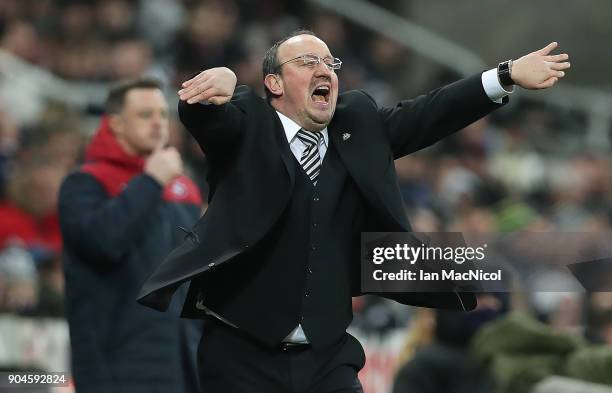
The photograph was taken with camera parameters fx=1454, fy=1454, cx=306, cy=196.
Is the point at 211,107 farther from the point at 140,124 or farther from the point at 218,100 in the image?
the point at 140,124

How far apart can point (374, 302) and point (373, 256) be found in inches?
221

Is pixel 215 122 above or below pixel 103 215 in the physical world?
below

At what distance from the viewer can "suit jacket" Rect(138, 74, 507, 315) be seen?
580 cm

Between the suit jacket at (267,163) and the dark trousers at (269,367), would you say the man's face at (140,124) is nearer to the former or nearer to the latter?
the suit jacket at (267,163)

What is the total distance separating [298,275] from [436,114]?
2.87ft

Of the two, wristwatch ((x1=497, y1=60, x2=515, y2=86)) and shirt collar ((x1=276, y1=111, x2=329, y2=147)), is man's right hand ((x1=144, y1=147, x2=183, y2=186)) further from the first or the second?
wristwatch ((x1=497, y1=60, x2=515, y2=86))

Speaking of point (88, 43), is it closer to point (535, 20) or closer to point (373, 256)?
point (535, 20)

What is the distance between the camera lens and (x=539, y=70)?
571 centimetres

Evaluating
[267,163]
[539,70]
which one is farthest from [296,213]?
[539,70]

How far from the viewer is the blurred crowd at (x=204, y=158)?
1183 cm

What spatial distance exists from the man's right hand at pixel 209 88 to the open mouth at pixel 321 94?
0.51 metres

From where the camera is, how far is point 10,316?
436 inches

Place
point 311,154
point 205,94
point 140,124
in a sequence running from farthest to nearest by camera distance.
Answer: point 140,124
point 311,154
point 205,94

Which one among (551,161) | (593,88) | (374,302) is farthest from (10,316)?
(593,88)
